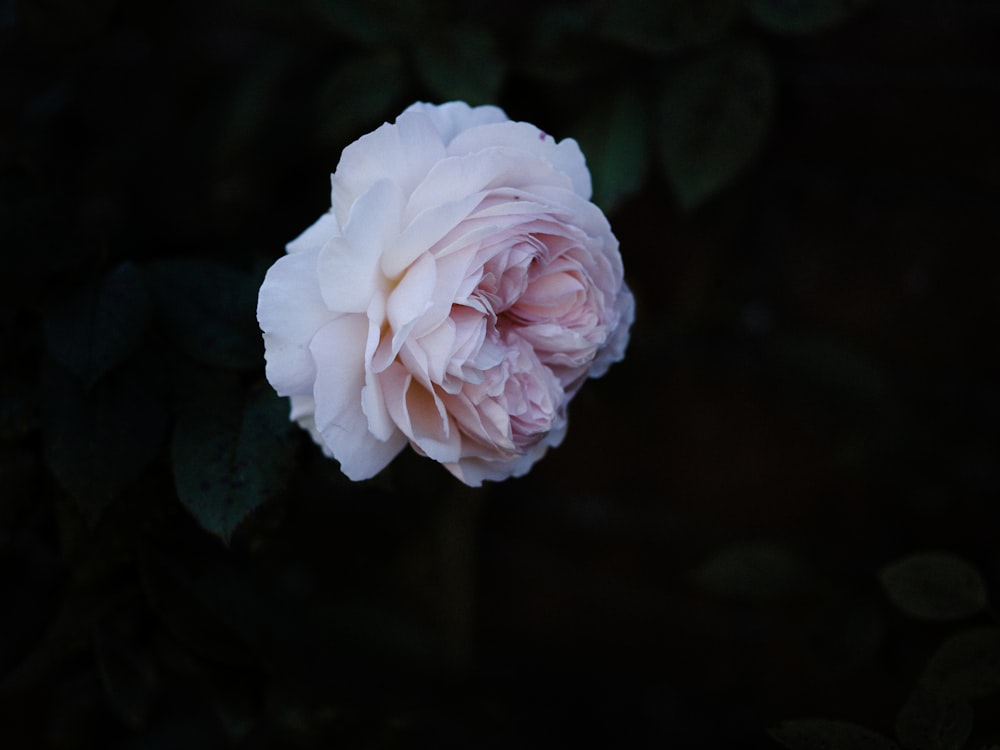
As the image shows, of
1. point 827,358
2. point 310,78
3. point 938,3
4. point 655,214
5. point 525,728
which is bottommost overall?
point 525,728

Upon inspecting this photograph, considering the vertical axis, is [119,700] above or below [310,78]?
below

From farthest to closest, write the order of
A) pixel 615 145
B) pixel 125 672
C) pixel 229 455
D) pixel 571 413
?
pixel 571 413 → pixel 615 145 → pixel 125 672 → pixel 229 455

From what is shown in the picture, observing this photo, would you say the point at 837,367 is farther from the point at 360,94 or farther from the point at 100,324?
the point at 100,324

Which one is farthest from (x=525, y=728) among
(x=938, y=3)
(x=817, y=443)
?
(x=938, y=3)

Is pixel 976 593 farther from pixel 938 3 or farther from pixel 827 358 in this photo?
pixel 938 3

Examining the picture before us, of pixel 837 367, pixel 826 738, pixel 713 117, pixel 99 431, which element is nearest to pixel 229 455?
pixel 99 431

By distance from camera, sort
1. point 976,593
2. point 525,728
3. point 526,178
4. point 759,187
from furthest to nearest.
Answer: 1. point 525,728
2. point 759,187
3. point 976,593
4. point 526,178

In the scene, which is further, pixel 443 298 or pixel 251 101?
pixel 251 101

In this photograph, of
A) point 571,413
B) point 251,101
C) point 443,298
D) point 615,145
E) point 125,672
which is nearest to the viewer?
point 443,298
